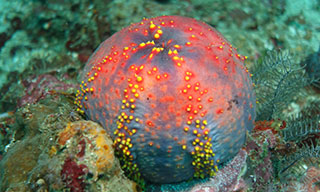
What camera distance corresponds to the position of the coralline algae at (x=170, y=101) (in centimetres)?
280

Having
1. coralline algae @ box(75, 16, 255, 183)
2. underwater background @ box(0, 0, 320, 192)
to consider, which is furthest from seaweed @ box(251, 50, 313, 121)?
coralline algae @ box(75, 16, 255, 183)

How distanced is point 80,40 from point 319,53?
251 inches

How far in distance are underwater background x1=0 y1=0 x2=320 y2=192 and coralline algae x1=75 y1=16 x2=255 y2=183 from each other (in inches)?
11.4

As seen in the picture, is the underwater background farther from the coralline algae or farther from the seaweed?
the coralline algae

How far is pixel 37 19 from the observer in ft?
18.8

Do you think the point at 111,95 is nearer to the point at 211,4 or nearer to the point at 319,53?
the point at 211,4

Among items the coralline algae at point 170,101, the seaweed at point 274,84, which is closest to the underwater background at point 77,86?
the seaweed at point 274,84

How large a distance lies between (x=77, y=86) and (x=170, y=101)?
2553 millimetres

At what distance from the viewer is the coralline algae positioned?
2803 millimetres

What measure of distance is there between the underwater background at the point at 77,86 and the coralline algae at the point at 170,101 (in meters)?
0.29

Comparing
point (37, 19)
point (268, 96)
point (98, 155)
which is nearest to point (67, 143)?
point (98, 155)

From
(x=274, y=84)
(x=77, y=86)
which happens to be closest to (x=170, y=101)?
(x=77, y=86)

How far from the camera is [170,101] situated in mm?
2775

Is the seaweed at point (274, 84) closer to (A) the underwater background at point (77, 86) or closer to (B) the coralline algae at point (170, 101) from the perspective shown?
(A) the underwater background at point (77, 86)
